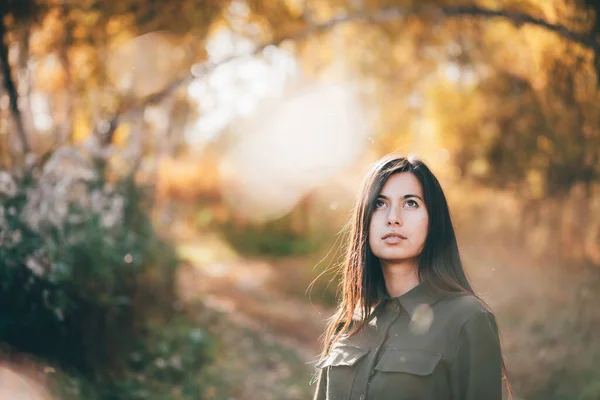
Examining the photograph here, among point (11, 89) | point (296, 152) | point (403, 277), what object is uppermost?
point (296, 152)

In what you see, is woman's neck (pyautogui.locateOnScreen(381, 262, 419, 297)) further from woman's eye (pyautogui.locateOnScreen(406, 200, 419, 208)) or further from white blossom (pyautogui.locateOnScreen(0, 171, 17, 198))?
white blossom (pyautogui.locateOnScreen(0, 171, 17, 198))

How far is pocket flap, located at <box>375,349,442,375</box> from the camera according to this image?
5.97 ft

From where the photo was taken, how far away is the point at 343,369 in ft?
6.71

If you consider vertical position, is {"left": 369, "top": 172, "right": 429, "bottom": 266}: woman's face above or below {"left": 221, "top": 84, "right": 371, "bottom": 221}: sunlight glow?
below

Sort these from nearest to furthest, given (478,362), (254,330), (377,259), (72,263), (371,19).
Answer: (478,362), (377,259), (72,263), (371,19), (254,330)

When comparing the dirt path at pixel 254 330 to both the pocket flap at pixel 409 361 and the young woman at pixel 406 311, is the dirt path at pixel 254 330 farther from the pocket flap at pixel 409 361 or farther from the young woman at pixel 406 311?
the pocket flap at pixel 409 361

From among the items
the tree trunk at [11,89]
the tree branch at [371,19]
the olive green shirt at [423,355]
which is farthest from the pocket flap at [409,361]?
the tree branch at [371,19]

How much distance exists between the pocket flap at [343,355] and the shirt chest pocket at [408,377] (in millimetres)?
94

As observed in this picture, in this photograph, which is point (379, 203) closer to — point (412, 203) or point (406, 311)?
point (412, 203)

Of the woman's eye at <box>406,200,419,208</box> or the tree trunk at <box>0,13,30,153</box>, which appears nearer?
the woman's eye at <box>406,200,419,208</box>

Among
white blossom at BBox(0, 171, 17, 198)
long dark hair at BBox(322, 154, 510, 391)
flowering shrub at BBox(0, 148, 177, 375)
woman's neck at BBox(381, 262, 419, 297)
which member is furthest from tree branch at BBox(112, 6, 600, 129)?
woman's neck at BBox(381, 262, 419, 297)

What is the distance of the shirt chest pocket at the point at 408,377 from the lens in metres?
1.83

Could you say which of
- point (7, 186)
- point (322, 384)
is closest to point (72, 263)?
point (7, 186)

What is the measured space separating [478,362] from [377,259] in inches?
22.3
